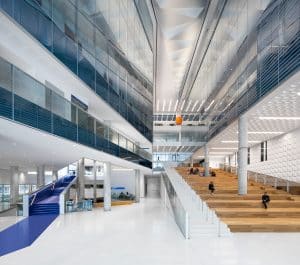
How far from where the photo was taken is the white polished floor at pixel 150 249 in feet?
28.6

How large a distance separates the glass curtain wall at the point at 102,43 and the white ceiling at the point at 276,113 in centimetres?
778

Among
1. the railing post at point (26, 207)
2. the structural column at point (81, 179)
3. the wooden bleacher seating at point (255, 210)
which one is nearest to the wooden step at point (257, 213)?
the wooden bleacher seating at point (255, 210)

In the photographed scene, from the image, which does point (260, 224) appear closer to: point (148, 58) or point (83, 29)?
point (83, 29)

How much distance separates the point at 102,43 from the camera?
19531 millimetres

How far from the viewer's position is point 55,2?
1291 centimetres

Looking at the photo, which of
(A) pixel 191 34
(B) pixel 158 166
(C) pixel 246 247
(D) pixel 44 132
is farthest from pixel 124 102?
(B) pixel 158 166

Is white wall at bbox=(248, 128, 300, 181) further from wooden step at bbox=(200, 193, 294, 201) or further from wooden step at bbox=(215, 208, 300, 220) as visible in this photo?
wooden step at bbox=(215, 208, 300, 220)

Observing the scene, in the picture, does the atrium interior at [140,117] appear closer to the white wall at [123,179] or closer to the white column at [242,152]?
the white column at [242,152]

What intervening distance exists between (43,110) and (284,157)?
19831mm

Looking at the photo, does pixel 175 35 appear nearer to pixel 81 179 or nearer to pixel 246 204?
pixel 81 179

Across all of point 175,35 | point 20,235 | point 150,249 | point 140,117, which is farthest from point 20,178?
point 150,249

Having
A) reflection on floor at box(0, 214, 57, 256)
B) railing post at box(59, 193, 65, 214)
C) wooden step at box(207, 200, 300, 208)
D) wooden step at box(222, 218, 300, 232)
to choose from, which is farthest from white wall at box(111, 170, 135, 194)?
wooden step at box(222, 218, 300, 232)

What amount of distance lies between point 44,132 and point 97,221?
776 cm

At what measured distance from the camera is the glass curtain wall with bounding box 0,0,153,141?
37.7ft
